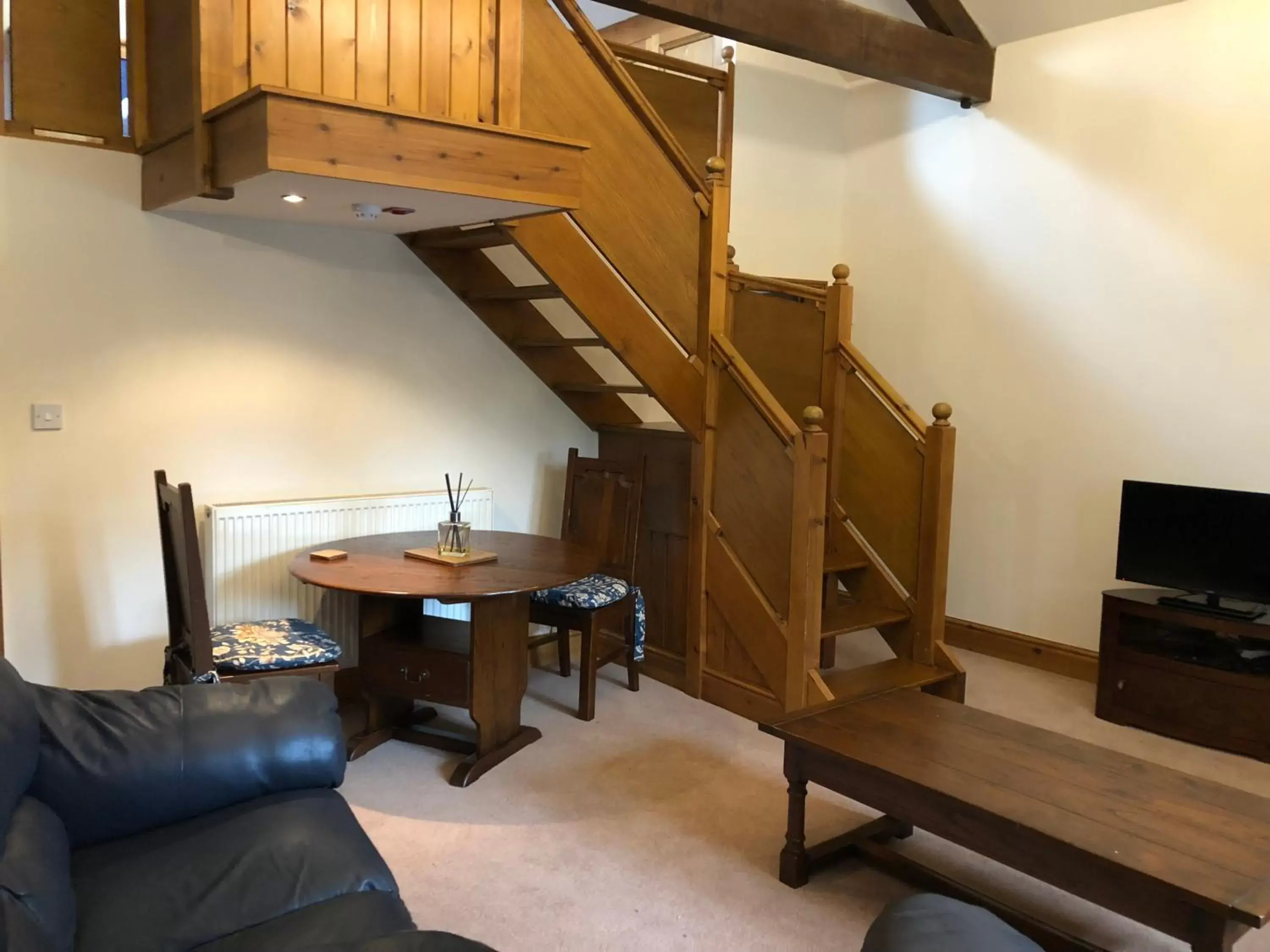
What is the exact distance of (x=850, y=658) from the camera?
4.67 metres

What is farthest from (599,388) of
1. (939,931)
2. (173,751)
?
(939,931)

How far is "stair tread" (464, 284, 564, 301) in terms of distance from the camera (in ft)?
11.9

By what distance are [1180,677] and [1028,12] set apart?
3067mm

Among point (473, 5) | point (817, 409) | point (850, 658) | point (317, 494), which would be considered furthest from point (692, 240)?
point (850, 658)

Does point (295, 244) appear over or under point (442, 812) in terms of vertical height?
over

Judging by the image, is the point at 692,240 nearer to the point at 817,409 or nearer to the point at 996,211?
the point at 817,409

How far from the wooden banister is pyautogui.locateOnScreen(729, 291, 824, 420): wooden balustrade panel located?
977 millimetres

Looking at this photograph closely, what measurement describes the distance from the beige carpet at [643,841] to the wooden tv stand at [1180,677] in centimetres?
9

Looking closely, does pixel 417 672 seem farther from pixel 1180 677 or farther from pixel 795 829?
pixel 1180 677

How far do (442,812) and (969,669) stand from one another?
269 cm

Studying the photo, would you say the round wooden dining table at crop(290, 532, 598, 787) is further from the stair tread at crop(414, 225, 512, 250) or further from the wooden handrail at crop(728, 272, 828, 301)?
the wooden handrail at crop(728, 272, 828, 301)

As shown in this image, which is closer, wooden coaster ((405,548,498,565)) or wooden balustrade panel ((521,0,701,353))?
wooden balustrade panel ((521,0,701,353))

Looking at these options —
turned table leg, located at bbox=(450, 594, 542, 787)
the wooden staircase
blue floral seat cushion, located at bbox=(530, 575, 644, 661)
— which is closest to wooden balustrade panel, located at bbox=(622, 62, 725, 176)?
the wooden staircase

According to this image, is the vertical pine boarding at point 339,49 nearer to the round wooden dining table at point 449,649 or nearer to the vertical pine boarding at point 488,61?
the vertical pine boarding at point 488,61
